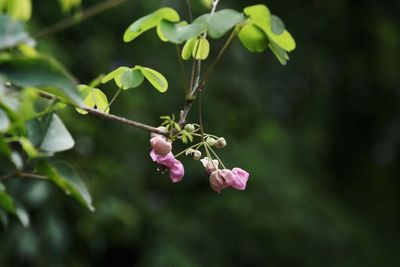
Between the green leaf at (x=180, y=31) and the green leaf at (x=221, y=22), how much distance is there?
0.05 ft

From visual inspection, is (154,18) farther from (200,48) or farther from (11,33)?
(11,33)

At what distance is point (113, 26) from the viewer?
8.63 feet

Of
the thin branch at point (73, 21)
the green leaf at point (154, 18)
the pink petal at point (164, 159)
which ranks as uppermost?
the green leaf at point (154, 18)

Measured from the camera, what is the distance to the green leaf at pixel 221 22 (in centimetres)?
53

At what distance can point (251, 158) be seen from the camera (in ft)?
9.45

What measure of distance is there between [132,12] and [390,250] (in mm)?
1880

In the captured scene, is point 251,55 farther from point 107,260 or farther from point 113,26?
point 107,260

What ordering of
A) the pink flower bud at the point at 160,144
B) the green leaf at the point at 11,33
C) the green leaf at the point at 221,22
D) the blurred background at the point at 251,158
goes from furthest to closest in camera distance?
1. the blurred background at the point at 251,158
2. the pink flower bud at the point at 160,144
3. the green leaf at the point at 221,22
4. the green leaf at the point at 11,33

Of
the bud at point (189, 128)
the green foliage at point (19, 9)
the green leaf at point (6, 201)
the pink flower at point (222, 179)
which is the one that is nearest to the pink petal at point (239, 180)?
the pink flower at point (222, 179)

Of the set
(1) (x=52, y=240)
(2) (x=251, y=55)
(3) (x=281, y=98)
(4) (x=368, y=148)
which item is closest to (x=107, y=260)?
(1) (x=52, y=240)

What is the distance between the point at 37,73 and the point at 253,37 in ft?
0.70

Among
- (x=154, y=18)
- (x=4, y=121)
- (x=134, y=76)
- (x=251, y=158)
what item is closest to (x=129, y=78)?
(x=134, y=76)

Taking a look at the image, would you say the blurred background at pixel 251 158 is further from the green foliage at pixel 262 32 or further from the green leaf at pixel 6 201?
the green foliage at pixel 262 32

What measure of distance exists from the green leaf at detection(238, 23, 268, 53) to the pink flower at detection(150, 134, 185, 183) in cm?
12
